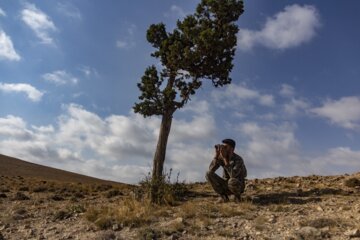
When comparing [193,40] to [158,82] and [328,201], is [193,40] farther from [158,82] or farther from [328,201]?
[328,201]

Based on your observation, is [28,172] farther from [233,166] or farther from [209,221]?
[209,221]

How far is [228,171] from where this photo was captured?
14695mm

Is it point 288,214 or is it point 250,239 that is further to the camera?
point 288,214

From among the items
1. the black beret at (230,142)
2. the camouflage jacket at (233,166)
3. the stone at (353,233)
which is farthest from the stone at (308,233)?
the black beret at (230,142)

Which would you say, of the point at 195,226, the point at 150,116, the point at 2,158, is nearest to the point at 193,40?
the point at 150,116

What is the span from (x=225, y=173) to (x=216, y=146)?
897mm

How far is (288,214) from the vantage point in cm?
1218

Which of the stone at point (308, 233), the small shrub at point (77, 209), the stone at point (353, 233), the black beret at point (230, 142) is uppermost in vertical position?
the black beret at point (230, 142)

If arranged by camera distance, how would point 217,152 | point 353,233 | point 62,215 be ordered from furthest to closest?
1. point 217,152
2. point 62,215
3. point 353,233

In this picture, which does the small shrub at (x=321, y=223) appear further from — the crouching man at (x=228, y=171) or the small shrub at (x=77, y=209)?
the small shrub at (x=77, y=209)

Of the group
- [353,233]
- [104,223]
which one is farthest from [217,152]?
[353,233]

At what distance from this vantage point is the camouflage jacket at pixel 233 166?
1455cm

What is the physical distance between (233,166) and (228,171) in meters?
0.24

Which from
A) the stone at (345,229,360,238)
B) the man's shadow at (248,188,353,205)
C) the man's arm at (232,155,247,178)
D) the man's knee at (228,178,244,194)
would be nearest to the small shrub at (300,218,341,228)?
the stone at (345,229,360,238)
